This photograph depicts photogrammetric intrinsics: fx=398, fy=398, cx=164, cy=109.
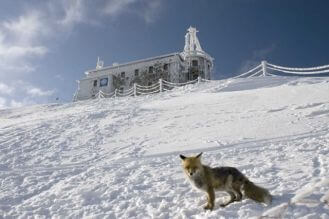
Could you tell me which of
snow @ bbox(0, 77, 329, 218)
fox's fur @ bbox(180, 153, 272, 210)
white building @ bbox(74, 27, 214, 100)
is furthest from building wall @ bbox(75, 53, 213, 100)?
fox's fur @ bbox(180, 153, 272, 210)

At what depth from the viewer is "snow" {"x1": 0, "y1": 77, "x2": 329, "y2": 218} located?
687 centimetres

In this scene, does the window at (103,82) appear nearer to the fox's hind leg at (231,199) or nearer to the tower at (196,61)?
the tower at (196,61)

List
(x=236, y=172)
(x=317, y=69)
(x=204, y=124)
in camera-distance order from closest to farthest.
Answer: (x=236, y=172)
(x=204, y=124)
(x=317, y=69)

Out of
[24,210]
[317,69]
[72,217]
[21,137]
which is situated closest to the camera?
[72,217]

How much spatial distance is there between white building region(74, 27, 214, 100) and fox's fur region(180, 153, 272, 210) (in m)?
45.0

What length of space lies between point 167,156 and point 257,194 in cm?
466

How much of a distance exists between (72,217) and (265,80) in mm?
17265

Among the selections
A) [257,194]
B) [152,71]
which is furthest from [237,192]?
[152,71]

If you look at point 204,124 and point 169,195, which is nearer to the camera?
point 169,195

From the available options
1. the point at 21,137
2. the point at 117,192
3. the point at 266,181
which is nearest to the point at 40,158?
the point at 21,137

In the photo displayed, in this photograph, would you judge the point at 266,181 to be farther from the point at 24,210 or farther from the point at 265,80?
the point at 265,80

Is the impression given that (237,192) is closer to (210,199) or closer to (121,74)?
(210,199)

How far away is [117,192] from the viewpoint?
8.09 m

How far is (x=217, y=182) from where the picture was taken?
20.5 ft
